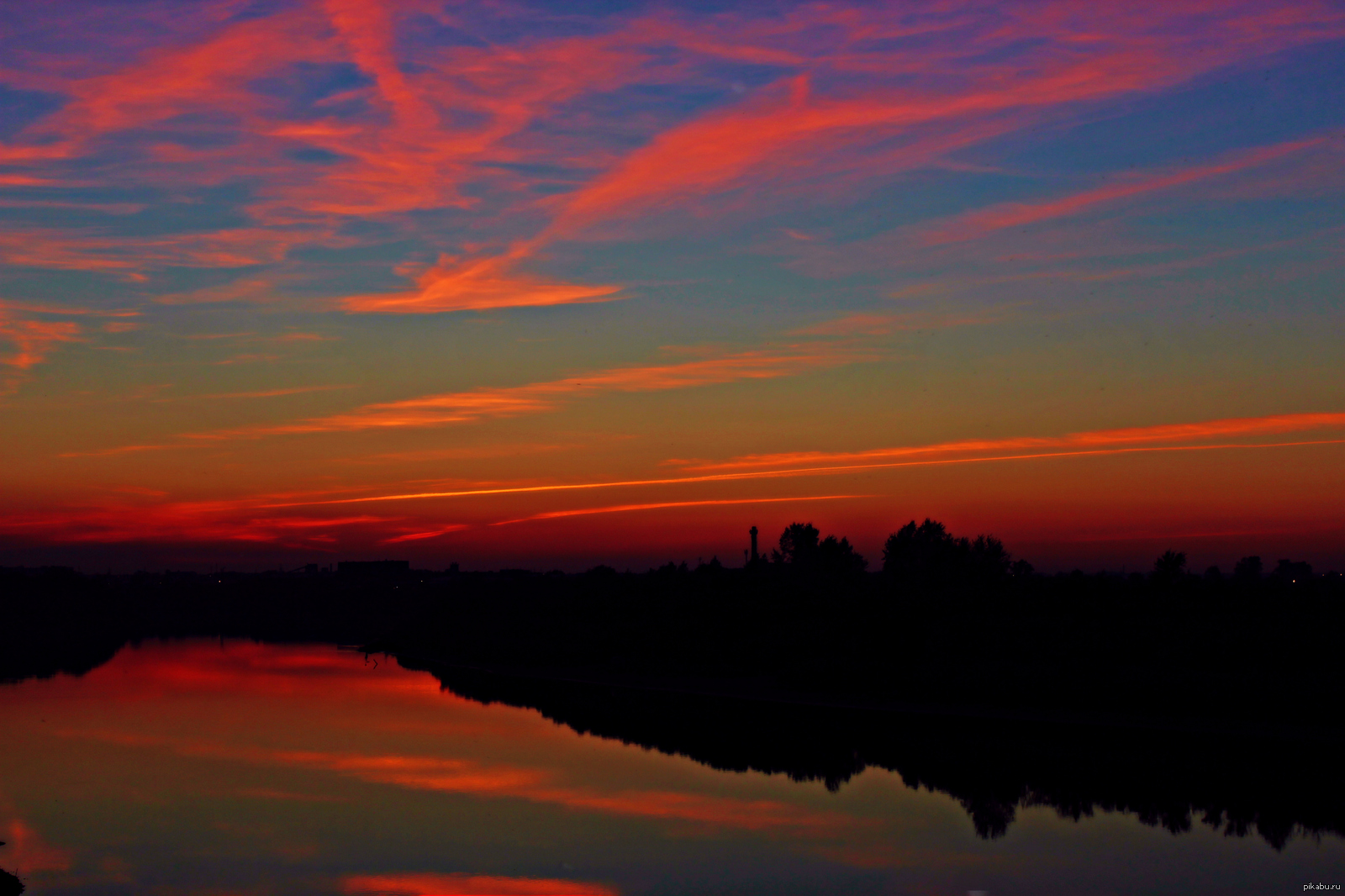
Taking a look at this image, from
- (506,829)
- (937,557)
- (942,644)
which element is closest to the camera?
(506,829)

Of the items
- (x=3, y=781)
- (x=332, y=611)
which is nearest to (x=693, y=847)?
(x=3, y=781)

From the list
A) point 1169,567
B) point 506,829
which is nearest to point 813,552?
point 1169,567

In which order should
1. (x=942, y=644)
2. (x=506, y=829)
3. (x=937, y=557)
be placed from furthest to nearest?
(x=937, y=557) → (x=942, y=644) → (x=506, y=829)

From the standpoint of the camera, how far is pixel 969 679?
49844 mm

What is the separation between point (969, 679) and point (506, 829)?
1024 inches

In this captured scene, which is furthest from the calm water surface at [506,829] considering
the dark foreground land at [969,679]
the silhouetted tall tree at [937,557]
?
the silhouetted tall tree at [937,557]

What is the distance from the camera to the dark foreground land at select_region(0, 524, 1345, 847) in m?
34.1

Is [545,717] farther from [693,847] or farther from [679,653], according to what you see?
[693,847]

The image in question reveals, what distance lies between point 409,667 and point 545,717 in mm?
33721

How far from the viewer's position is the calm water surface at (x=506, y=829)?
24297 millimetres

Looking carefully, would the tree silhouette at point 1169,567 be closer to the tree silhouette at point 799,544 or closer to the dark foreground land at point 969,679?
the dark foreground land at point 969,679

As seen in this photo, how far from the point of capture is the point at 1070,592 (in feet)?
225

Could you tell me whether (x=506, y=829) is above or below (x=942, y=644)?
below

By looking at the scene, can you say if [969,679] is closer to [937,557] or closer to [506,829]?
[506,829]
